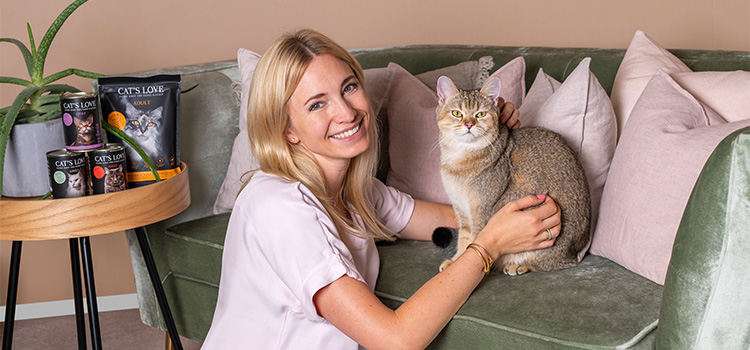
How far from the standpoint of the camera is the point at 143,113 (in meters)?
2.06

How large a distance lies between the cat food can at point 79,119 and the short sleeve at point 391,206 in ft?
2.65

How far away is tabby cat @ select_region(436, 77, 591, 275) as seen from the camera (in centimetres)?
171

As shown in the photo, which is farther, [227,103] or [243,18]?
[243,18]

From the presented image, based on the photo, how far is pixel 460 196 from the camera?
5.86 feet

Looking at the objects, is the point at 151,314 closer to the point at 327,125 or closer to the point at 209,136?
the point at 209,136

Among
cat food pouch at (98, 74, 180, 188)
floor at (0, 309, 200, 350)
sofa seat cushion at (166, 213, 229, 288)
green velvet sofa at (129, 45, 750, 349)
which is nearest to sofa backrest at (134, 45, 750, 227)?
green velvet sofa at (129, 45, 750, 349)

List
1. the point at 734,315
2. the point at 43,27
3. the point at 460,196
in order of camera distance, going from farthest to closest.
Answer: the point at 43,27
the point at 460,196
the point at 734,315

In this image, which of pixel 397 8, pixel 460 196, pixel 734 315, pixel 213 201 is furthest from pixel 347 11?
pixel 734 315

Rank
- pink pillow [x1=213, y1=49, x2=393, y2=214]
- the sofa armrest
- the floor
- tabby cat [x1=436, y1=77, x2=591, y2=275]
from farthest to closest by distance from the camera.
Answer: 1. the floor
2. pink pillow [x1=213, y1=49, x2=393, y2=214]
3. tabby cat [x1=436, y1=77, x2=591, y2=275]
4. the sofa armrest

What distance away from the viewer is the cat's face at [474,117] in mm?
1715

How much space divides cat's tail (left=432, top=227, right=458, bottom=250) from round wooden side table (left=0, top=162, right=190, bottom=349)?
2.66 ft

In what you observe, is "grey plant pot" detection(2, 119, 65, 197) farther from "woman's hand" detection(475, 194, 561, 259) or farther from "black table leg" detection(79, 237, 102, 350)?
"woman's hand" detection(475, 194, 561, 259)

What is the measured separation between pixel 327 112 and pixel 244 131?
92 centimetres

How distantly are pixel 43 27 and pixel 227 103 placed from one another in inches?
40.5
